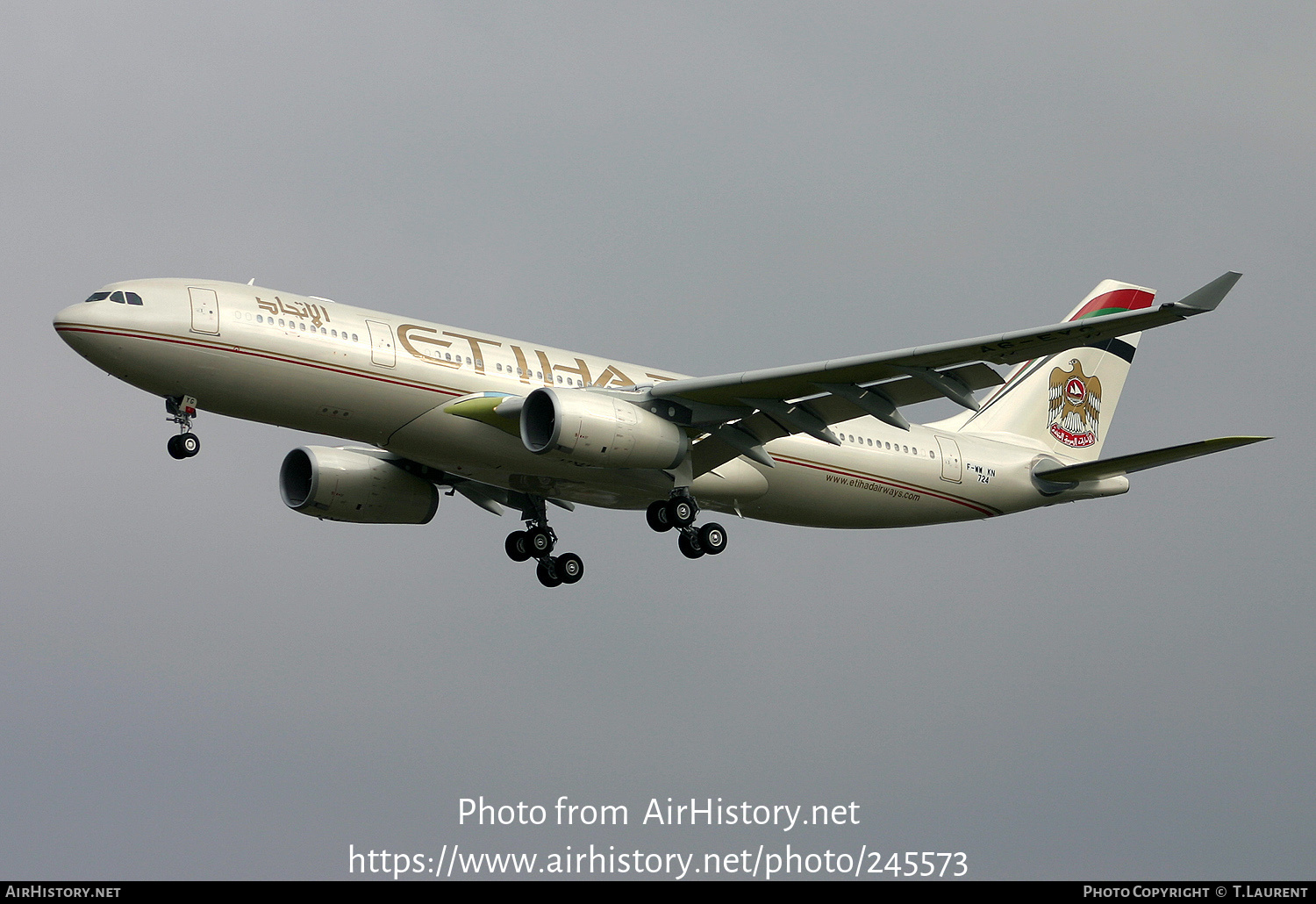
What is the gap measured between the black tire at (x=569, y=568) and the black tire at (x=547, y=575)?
3.8 inches

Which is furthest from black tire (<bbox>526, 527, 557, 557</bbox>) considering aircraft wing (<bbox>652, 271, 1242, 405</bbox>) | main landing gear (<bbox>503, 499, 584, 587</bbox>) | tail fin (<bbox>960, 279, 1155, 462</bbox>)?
tail fin (<bbox>960, 279, 1155, 462</bbox>)

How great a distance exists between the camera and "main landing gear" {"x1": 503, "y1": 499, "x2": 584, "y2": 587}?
38562 millimetres

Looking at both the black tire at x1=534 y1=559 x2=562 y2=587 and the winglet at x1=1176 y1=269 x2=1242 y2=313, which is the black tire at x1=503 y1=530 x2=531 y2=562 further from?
the winglet at x1=1176 y1=269 x2=1242 y2=313

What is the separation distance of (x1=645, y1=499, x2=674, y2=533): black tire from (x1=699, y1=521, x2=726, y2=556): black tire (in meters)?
0.82

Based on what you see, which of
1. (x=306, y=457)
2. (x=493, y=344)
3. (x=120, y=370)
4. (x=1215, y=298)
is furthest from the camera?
(x=306, y=457)

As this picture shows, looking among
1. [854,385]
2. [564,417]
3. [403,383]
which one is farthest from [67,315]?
[854,385]

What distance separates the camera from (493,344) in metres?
34.0

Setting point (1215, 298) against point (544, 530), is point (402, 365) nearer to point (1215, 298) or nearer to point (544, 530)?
point (544, 530)

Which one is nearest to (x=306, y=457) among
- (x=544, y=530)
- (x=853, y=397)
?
(x=544, y=530)

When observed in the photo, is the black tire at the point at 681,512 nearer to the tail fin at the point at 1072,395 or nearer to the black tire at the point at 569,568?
the black tire at the point at 569,568

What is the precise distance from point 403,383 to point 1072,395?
65.4 feet

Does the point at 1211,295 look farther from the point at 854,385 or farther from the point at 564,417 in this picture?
the point at 564,417

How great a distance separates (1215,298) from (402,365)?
15.5 m

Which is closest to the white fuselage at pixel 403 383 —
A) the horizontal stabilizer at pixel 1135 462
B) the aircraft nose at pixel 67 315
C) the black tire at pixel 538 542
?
the aircraft nose at pixel 67 315
